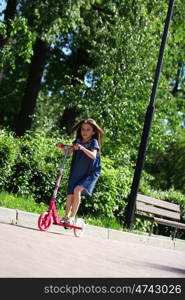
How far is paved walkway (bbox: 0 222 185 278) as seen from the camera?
572cm

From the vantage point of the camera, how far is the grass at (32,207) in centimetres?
1060

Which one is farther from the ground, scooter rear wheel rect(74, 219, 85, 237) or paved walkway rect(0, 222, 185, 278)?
scooter rear wheel rect(74, 219, 85, 237)

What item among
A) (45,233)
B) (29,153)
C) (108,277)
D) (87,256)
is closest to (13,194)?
(29,153)

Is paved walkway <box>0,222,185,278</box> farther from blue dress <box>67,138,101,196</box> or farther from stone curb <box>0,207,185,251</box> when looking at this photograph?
blue dress <box>67,138,101,196</box>

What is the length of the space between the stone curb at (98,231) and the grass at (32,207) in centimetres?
51

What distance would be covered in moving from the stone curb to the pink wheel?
65 cm

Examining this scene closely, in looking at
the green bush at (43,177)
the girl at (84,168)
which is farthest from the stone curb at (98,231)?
the green bush at (43,177)

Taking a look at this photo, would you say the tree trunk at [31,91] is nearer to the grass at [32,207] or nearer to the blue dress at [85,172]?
the grass at [32,207]

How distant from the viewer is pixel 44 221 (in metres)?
9.14

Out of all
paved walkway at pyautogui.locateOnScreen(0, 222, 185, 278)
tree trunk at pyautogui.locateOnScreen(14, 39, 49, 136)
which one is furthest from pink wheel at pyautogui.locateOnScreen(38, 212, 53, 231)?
tree trunk at pyautogui.locateOnScreen(14, 39, 49, 136)

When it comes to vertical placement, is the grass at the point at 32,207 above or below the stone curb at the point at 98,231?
above

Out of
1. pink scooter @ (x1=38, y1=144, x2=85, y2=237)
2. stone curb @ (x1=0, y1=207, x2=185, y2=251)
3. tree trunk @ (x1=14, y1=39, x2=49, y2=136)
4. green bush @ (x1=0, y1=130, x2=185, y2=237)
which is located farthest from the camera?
tree trunk @ (x1=14, y1=39, x2=49, y2=136)

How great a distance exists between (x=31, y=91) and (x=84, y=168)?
16.1 meters

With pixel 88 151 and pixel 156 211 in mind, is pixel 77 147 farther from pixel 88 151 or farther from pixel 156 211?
pixel 156 211
